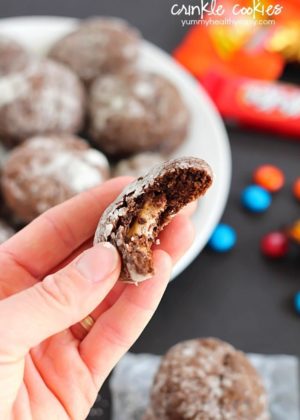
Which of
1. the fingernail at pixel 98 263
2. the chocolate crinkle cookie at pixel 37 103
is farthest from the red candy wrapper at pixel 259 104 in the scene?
the fingernail at pixel 98 263

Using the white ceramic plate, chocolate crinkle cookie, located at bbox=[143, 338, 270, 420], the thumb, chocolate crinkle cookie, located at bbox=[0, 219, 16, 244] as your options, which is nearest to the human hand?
the thumb

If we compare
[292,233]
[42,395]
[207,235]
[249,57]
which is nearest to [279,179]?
[292,233]

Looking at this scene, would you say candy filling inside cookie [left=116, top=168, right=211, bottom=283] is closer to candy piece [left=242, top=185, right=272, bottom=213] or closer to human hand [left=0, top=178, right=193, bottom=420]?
human hand [left=0, top=178, right=193, bottom=420]

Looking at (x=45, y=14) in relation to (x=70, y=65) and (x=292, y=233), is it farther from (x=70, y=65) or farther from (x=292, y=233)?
(x=292, y=233)

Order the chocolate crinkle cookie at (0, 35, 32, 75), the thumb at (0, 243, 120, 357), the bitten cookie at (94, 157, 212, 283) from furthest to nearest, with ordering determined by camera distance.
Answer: the chocolate crinkle cookie at (0, 35, 32, 75) < the bitten cookie at (94, 157, 212, 283) < the thumb at (0, 243, 120, 357)

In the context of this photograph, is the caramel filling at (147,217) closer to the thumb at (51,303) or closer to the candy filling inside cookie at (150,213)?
the candy filling inside cookie at (150,213)
